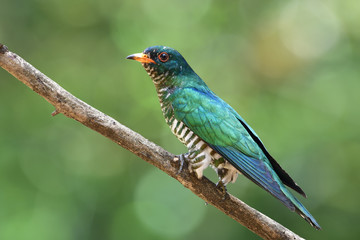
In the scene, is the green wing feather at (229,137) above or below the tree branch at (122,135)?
above

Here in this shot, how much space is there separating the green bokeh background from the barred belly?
2.22 meters

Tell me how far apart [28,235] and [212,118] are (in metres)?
3.59

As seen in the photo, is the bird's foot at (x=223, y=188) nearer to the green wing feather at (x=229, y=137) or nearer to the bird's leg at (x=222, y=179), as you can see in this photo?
the bird's leg at (x=222, y=179)

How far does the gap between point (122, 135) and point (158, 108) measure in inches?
140

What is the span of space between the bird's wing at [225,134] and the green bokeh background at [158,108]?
93.0 inches

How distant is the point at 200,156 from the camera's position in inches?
166

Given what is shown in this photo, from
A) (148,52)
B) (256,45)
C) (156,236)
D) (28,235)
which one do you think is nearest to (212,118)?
(148,52)

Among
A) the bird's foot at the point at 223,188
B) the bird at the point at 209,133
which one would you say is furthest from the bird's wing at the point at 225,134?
the bird's foot at the point at 223,188

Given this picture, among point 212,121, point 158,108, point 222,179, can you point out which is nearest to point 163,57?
point 212,121

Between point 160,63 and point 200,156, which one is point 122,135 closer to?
point 200,156

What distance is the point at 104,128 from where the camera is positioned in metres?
3.98

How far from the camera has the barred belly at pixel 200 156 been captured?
4.16 meters

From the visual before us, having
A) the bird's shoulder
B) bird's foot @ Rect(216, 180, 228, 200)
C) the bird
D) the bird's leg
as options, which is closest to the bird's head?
the bird

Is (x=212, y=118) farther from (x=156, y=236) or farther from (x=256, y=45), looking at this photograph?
(x=256, y=45)
